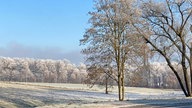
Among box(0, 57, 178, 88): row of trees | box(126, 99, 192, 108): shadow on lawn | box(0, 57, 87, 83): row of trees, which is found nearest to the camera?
box(126, 99, 192, 108): shadow on lawn

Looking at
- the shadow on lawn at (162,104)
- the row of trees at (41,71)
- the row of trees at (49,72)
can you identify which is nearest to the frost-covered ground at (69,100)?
the shadow on lawn at (162,104)

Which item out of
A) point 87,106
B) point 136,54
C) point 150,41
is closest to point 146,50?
point 136,54

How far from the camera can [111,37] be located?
35.8m

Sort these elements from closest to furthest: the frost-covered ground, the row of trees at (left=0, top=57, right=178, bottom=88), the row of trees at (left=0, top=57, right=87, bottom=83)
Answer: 1. the frost-covered ground
2. the row of trees at (left=0, top=57, right=178, bottom=88)
3. the row of trees at (left=0, top=57, right=87, bottom=83)

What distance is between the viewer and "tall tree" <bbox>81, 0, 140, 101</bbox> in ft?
118

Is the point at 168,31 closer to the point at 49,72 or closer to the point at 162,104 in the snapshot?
the point at 162,104

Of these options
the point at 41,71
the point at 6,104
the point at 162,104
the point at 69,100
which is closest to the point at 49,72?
the point at 41,71

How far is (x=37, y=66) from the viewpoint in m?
181

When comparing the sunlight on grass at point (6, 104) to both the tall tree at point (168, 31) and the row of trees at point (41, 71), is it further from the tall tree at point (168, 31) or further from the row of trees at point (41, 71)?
the row of trees at point (41, 71)

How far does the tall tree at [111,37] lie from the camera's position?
118 ft

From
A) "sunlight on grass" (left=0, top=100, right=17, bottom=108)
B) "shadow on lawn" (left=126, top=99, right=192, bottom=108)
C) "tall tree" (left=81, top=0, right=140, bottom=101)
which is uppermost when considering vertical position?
"tall tree" (left=81, top=0, right=140, bottom=101)

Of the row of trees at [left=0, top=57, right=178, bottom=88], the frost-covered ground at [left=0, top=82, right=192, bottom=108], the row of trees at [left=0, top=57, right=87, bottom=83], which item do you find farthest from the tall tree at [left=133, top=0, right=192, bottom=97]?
the row of trees at [left=0, top=57, right=87, bottom=83]

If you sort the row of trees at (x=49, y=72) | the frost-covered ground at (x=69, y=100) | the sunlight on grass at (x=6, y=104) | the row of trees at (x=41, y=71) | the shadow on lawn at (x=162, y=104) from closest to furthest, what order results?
the shadow on lawn at (x=162, y=104) → the frost-covered ground at (x=69, y=100) → the sunlight on grass at (x=6, y=104) → the row of trees at (x=49, y=72) → the row of trees at (x=41, y=71)

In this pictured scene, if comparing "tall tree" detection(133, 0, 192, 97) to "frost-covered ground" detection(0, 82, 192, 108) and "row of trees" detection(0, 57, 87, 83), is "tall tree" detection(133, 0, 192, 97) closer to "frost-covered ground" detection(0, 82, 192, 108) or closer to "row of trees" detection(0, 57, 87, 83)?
"frost-covered ground" detection(0, 82, 192, 108)
